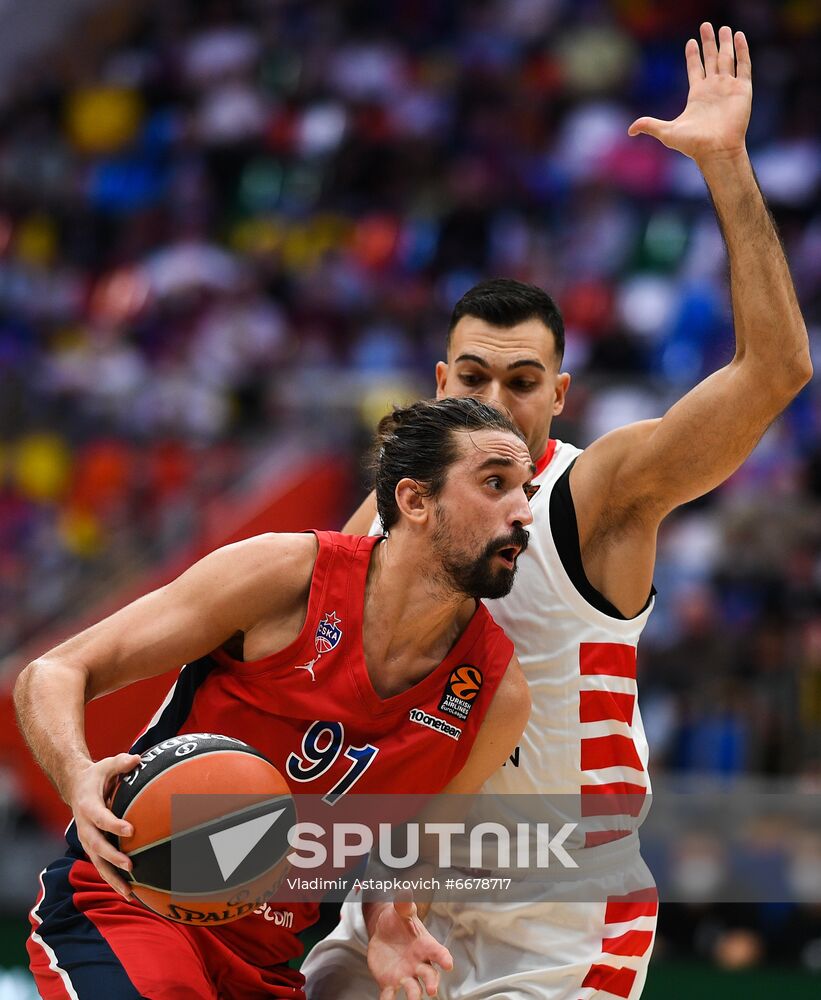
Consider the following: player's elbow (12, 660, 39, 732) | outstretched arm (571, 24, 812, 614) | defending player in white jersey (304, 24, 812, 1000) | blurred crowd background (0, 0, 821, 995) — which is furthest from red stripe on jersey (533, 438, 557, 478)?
blurred crowd background (0, 0, 821, 995)

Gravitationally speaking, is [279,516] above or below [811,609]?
above

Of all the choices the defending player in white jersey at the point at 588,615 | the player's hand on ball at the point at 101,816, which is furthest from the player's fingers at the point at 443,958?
the player's hand on ball at the point at 101,816

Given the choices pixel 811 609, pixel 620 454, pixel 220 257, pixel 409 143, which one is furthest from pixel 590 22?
pixel 620 454

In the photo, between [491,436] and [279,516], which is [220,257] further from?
[491,436]

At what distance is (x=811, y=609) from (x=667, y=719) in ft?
3.68

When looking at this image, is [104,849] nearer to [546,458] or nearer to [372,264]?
[546,458]

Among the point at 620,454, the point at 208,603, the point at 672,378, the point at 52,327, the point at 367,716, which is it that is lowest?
the point at 367,716

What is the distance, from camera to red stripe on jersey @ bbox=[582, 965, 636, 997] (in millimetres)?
4508

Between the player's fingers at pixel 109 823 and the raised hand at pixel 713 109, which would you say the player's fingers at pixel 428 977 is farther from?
the raised hand at pixel 713 109

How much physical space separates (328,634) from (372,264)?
11.0m

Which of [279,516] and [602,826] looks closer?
[602,826]

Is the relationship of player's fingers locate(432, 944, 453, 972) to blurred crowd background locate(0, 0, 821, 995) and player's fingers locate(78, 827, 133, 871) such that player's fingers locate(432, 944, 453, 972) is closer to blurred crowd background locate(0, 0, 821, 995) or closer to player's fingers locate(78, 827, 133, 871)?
player's fingers locate(78, 827, 133, 871)

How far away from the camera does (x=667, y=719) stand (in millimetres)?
9367

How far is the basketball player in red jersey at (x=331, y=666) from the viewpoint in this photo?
13.3 feet
